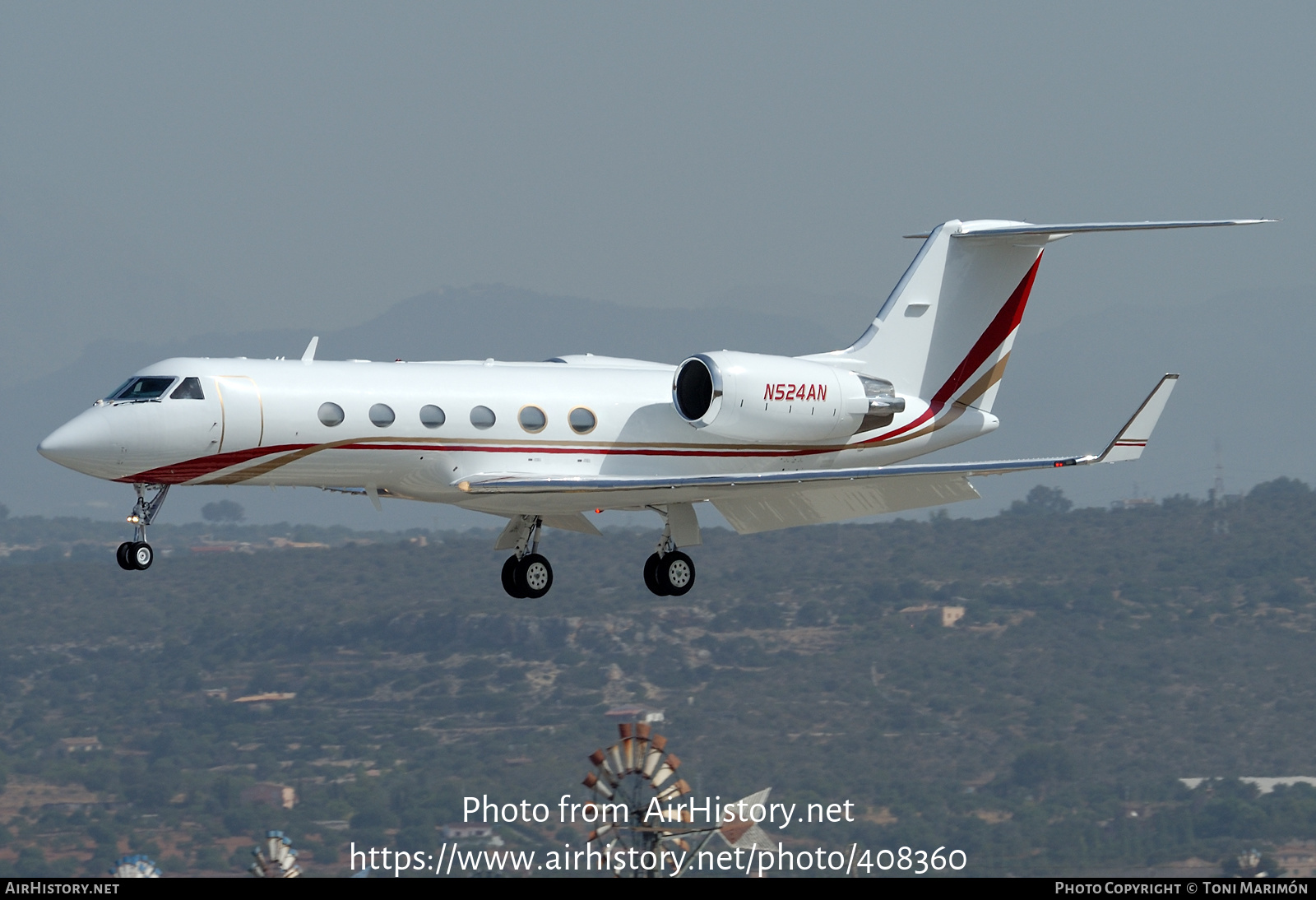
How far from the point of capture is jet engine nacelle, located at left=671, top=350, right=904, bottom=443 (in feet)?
116

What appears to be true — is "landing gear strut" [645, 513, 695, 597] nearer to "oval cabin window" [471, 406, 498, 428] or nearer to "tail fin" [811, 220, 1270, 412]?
"oval cabin window" [471, 406, 498, 428]

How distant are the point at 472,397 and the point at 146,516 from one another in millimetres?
5850

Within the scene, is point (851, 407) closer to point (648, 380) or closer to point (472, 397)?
point (648, 380)

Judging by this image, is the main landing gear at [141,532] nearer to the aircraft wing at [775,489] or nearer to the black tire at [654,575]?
the aircraft wing at [775,489]

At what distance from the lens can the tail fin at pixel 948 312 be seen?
127ft

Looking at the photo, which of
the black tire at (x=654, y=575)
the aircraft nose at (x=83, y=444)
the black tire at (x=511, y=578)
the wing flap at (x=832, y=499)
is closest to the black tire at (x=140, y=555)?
the aircraft nose at (x=83, y=444)

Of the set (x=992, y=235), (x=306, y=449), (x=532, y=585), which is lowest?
(x=532, y=585)

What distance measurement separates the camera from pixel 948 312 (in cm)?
3897

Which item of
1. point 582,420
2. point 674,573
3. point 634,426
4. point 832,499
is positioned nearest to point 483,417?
point 582,420

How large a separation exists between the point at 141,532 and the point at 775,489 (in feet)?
36.1

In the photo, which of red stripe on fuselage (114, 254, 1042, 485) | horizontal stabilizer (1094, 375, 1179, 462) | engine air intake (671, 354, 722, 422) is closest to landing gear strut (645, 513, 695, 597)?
red stripe on fuselage (114, 254, 1042, 485)
